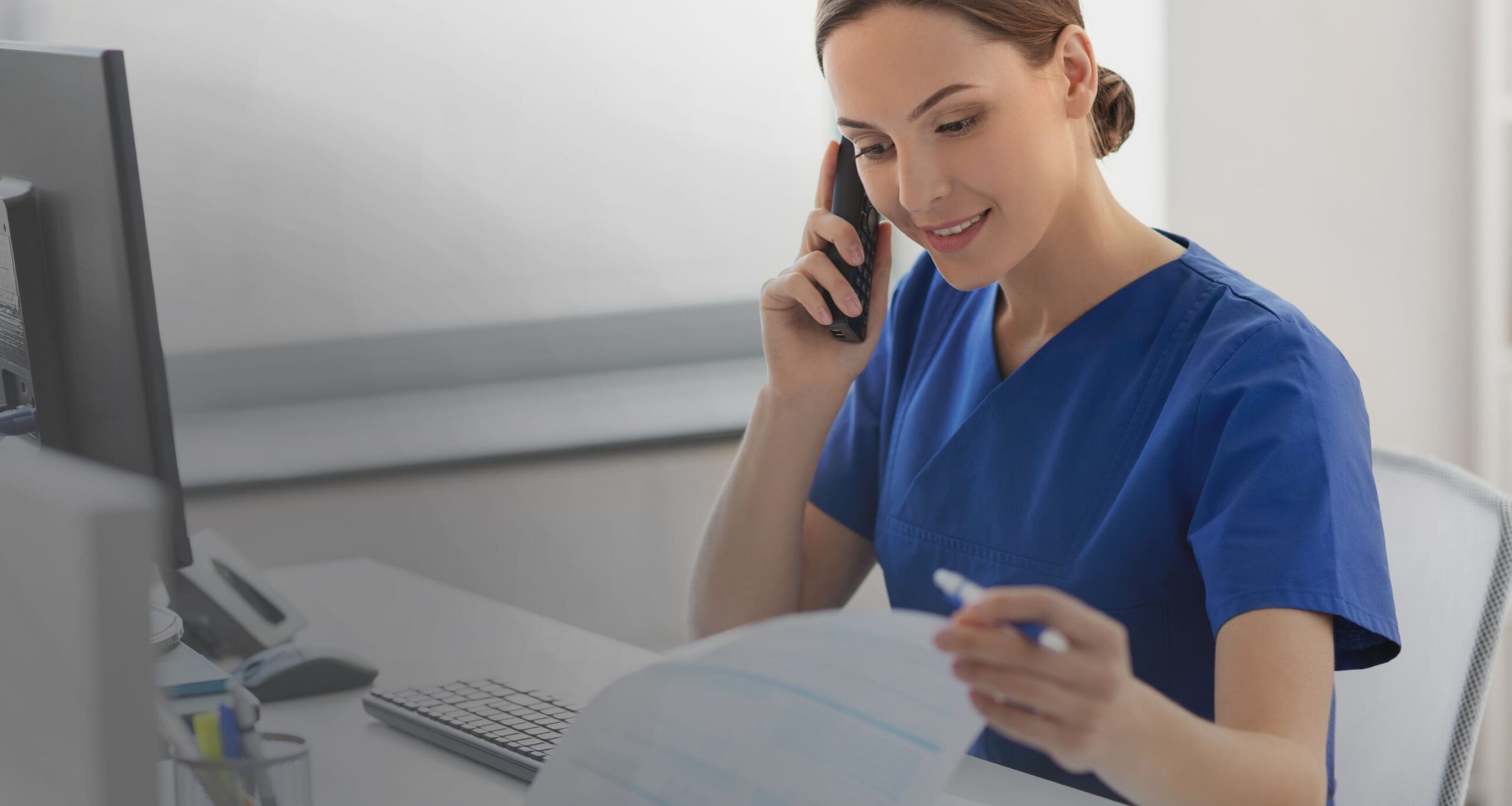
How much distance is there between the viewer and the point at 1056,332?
3.65 ft

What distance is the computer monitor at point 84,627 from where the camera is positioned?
395 mm

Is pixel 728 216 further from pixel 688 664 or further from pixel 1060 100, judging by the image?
pixel 688 664

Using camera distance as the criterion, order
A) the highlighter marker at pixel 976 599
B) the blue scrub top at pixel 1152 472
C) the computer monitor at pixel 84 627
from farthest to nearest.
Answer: the blue scrub top at pixel 1152 472, the highlighter marker at pixel 976 599, the computer monitor at pixel 84 627

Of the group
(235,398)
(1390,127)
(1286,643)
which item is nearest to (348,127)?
(235,398)

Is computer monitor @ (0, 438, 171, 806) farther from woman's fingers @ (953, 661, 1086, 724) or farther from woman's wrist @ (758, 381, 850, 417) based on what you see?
woman's wrist @ (758, 381, 850, 417)

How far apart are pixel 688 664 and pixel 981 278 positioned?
0.49 meters

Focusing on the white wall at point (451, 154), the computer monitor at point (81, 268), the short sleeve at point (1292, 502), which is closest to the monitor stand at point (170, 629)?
the computer monitor at point (81, 268)

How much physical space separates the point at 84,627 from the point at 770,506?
847mm

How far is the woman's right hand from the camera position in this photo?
46.9 inches

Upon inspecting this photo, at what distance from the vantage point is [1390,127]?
229 centimetres

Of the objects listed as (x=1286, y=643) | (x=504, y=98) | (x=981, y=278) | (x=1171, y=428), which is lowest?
(x=1286, y=643)

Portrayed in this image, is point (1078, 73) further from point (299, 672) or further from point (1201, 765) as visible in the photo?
point (299, 672)

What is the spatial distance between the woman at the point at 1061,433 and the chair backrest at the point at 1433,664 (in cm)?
7

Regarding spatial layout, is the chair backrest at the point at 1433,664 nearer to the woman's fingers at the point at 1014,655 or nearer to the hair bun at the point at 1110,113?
the hair bun at the point at 1110,113
